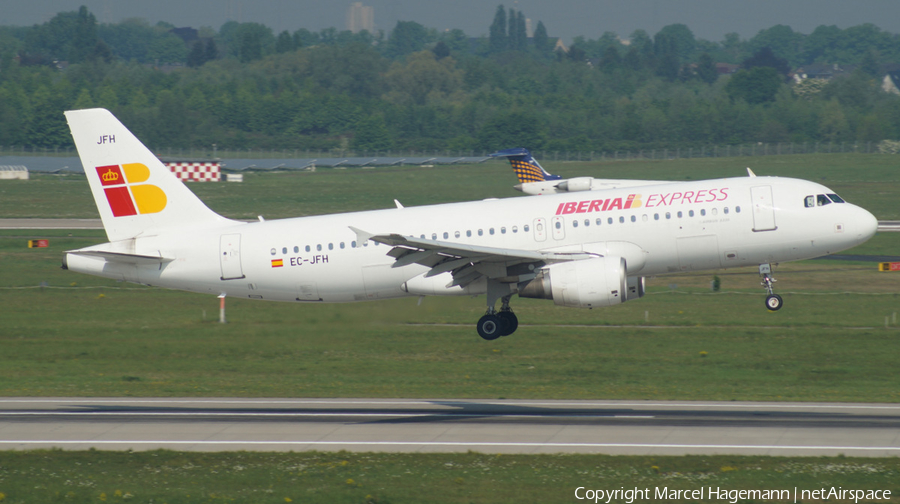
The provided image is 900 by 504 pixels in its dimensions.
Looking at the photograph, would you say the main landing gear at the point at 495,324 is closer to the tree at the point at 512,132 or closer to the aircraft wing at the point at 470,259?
the aircraft wing at the point at 470,259

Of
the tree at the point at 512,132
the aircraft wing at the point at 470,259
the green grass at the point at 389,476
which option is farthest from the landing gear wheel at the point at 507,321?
the tree at the point at 512,132

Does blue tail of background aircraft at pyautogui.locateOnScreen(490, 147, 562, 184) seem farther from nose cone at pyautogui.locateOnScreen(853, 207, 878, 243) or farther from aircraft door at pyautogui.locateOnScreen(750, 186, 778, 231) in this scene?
nose cone at pyautogui.locateOnScreen(853, 207, 878, 243)

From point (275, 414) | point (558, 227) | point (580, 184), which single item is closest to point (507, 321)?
point (558, 227)

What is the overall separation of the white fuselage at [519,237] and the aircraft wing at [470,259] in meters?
0.70

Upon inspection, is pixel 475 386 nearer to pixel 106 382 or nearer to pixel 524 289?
pixel 524 289

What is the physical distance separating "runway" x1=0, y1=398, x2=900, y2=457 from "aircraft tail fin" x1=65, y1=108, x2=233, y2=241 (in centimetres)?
732

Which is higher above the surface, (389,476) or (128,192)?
(128,192)

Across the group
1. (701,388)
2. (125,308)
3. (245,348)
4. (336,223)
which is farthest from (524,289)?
(125,308)

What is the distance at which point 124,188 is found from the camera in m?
41.2

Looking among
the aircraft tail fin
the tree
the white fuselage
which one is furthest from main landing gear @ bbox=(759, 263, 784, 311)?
the tree

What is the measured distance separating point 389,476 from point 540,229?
12126mm

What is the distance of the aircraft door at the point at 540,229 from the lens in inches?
1507

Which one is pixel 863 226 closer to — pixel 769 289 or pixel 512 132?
pixel 769 289

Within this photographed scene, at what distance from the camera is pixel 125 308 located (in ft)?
205
